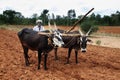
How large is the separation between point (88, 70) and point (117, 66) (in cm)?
198

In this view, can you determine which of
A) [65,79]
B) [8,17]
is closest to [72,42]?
[65,79]

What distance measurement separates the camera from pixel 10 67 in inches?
441

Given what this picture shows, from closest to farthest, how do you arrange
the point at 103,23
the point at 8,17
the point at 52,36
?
1. the point at 52,36
2. the point at 8,17
3. the point at 103,23

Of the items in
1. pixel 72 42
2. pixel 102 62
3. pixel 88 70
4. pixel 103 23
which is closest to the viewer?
pixel 88 70

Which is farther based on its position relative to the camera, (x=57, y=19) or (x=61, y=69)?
(x=57, y=19)

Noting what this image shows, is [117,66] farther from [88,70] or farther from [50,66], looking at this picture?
[50,66]

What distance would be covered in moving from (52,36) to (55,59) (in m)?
2.94

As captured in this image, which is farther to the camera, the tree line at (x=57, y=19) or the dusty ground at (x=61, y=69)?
the tree line at (x=57, y=19)

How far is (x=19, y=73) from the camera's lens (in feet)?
34.2

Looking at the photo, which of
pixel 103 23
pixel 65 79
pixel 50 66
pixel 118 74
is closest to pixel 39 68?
pixel 50 66

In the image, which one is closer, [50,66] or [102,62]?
[50,66]

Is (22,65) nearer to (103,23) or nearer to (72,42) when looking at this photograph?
(72,42)

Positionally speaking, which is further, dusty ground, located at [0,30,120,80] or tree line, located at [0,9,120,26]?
tree line, located at [0,9,120,26]

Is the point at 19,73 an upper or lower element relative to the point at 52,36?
lower
